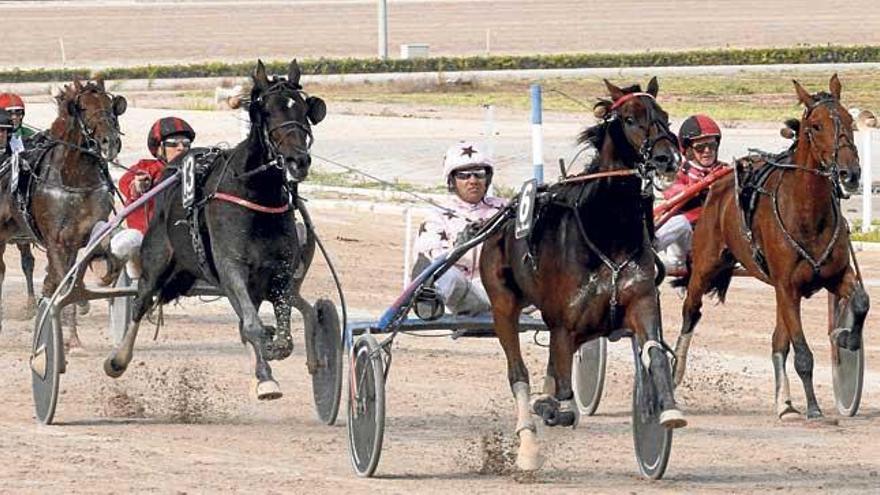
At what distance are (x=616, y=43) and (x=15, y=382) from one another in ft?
101

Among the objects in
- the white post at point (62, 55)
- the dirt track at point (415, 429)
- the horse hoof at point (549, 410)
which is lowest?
the dirt track at point (415, 429)

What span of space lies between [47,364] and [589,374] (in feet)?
8.51

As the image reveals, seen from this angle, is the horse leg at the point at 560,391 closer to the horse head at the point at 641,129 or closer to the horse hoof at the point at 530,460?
the horse hoof at the point at 530,460

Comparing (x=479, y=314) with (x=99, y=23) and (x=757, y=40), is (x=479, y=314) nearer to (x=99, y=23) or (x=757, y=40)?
(x=757, y=40)

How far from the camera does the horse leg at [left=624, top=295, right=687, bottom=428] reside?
27.0 ft

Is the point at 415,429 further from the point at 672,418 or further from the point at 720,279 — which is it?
the point at 672,418

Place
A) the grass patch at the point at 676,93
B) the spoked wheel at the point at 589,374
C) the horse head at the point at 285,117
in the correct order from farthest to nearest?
the grass patch at the point at 676,93
the spoked wheel at the point at 589,374
the horse head at the point at 285,117

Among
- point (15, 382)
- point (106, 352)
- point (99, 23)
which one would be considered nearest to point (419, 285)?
point (15, 382)

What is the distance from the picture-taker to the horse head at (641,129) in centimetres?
841

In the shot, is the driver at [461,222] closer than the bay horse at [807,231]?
Yes

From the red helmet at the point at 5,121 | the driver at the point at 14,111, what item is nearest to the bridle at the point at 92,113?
the driver at the point at 14,111

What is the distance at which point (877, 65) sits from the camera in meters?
35.0

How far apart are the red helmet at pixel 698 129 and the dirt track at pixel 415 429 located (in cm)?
128

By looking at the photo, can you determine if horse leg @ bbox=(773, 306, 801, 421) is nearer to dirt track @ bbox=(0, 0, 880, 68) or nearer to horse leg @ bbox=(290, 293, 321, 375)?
horse leg @ bbox=(290, 293, 321, 375)
